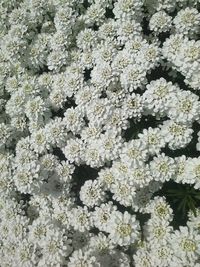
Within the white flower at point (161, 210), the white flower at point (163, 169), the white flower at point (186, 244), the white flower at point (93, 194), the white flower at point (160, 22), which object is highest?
the white flower at point (160, 22)

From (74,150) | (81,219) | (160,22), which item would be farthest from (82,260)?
(160,22)

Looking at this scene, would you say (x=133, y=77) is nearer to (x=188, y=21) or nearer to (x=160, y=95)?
(x=160, y=95)

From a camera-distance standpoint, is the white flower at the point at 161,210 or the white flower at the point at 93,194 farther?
the white flower at the point at 93,194

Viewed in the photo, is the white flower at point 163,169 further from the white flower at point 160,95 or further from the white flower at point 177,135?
the white flower at point 160,95

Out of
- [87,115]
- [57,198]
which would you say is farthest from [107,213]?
[87,115]

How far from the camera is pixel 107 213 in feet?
11.2

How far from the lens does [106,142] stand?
338 cm

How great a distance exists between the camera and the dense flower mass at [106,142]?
328 cm

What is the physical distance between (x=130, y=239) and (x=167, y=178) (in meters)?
0.51

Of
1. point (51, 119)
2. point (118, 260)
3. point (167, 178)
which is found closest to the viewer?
point (167, 178)

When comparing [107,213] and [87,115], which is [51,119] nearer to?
[87,115]

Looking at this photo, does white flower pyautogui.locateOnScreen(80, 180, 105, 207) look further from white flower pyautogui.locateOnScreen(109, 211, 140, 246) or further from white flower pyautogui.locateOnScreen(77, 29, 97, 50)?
white flower pyautogui.locateOnScreen(77, 29, 97, 50)

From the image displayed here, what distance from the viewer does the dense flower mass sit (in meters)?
3.28

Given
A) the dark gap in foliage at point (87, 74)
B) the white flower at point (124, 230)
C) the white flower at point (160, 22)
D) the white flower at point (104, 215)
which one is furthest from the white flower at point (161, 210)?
the white flower at point (160, 22)
